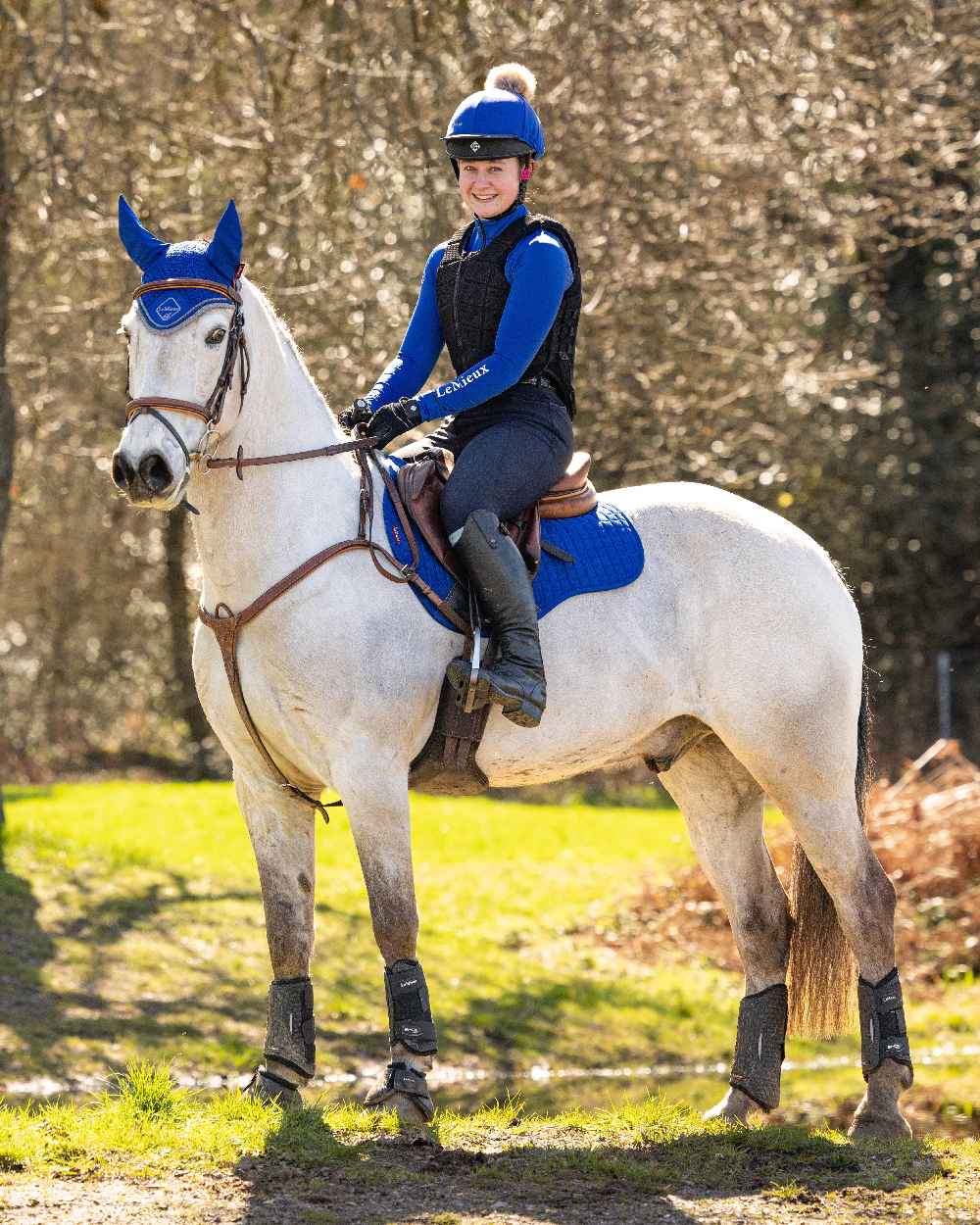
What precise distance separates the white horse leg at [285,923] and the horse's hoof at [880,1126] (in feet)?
6.32

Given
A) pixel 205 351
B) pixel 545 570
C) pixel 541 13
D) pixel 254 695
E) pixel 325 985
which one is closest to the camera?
pixel 205 351

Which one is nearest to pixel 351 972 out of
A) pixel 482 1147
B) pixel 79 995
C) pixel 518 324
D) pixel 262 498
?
pixel 79 995

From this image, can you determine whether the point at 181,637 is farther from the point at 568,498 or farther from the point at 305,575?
the point at 305,575

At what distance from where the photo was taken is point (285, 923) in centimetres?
567

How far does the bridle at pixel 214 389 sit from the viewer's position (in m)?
4.84

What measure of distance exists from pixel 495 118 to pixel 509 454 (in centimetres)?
108

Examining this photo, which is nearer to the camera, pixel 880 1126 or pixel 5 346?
pixel 880 1126

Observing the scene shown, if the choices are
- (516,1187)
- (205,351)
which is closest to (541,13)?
(205,351)

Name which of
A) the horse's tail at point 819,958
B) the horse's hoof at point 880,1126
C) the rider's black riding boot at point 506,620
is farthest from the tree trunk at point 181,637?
the horse's hoof at point 880,1126

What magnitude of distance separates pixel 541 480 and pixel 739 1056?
229 cm

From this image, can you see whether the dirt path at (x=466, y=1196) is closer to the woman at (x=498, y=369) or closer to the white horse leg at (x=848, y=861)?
the white horse leg at (x=848, y=861)

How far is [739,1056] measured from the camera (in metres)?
6.18

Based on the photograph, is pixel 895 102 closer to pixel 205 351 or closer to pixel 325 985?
pixel 325 985

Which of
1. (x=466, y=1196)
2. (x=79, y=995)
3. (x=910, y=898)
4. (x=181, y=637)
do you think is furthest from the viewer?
(x=181, y=637)
